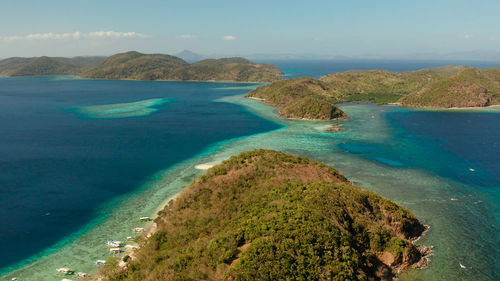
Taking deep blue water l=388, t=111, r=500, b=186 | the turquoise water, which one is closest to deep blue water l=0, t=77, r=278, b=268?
the turquoise water

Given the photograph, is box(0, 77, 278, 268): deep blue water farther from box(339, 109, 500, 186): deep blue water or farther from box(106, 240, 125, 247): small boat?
box(339, 109, 500, 186): deep blue water

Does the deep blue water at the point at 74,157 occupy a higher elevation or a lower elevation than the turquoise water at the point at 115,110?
lower

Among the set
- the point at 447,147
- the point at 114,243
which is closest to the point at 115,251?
the point at 114,243

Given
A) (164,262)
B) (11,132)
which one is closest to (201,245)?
(164,262)

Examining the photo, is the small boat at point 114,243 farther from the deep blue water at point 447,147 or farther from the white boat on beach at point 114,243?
the deep blue water at point 447,147

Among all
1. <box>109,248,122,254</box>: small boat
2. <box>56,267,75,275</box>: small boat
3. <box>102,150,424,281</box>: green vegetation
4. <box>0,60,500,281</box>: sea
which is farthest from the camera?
<box>0,60,500,281</box>: sea

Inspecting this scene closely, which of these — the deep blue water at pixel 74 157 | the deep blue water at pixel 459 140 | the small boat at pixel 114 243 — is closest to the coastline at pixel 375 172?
the deep blue water at pixel 459 140

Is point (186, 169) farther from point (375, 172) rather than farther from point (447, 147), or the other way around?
point (447, 147)
